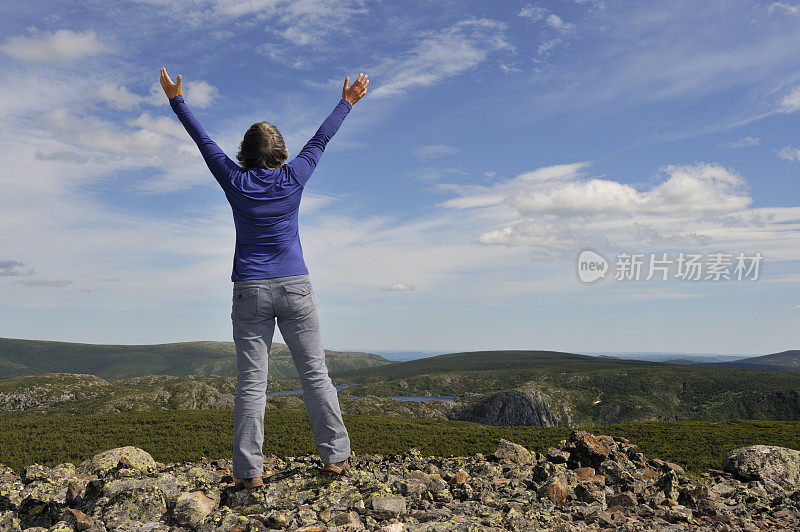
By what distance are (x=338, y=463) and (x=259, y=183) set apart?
4406 millimetres

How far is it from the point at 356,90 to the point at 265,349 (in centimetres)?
419

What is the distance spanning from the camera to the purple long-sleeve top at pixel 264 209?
21.4ft

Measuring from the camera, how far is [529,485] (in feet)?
30.6

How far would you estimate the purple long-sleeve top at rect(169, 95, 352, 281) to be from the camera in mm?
6512

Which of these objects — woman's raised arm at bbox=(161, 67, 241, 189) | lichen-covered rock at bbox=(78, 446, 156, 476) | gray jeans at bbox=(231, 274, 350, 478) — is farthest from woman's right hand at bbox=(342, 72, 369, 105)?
lichen-covered rock at bbox=(78, 446, 156, 476)

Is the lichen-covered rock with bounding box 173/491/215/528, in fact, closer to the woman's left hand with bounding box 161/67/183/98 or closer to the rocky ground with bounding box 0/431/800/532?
the rocky ground with bounding box 0/431/800/532

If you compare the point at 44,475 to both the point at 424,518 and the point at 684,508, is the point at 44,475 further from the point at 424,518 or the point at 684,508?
the point at 684,508

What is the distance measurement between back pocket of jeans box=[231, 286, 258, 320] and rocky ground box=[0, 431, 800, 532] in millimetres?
2647

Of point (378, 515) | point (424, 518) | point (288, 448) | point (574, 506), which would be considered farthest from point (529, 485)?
point (288, 448)

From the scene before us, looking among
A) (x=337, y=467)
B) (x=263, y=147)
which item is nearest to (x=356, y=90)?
(x=263, y=147)

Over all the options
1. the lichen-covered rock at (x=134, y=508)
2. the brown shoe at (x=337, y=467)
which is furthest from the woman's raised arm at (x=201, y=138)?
the lichen-covered rock at (x=134, y=508)

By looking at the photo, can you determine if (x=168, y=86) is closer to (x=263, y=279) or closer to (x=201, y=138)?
(x=201, y=138)

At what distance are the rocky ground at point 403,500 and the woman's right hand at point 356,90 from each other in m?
5.95

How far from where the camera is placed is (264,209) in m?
6.56
